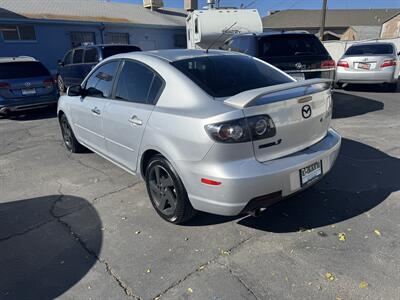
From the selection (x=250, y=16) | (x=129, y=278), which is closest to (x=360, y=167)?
(x=129, y=278)

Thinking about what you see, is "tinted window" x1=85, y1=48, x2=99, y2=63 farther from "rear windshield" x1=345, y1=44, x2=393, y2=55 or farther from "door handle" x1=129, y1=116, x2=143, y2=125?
"rear windshield" x1=345, y1=44, x2=393, y2=55

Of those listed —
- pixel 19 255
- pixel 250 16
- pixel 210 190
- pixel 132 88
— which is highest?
pixel 250 16

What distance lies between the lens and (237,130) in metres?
2.50

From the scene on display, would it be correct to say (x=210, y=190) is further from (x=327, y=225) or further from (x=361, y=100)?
(x=361, y=100)

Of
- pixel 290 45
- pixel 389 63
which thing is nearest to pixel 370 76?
pixel 389 63

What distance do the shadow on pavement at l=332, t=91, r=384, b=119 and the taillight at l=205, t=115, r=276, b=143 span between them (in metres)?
5.41

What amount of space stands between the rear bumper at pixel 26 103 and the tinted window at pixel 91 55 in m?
1.54

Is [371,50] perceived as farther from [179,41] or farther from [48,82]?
[179,41]

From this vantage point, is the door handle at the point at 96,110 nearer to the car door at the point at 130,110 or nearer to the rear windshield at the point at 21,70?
the car door at the point at 130,110

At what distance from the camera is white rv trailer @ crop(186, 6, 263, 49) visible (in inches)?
503

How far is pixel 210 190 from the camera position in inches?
104

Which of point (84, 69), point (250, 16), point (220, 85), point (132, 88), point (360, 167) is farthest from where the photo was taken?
point (250, 16)

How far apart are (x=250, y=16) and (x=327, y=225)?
38.8 ft

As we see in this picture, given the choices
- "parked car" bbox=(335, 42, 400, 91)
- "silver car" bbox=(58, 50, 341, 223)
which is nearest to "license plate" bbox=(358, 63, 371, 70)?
"parked car" bbox=(335, 42, 400, 91)
